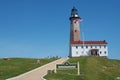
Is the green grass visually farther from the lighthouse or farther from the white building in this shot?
the lighthouse

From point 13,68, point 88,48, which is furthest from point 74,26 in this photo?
point 13,68

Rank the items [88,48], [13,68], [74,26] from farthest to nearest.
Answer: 1. [74,26]
2. [88,48]
3. [13,68]

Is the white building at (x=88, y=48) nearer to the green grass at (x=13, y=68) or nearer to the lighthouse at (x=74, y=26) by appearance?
the lighthouse at (x=74, y=26)

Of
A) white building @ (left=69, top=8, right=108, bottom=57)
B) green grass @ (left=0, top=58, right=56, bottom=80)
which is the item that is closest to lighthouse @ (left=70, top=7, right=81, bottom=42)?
white building @ (left=69, top=8, right=108, bottom=57)

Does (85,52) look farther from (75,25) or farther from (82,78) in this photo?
(82,78)

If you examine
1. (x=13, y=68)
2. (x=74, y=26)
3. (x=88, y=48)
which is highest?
(x=74, y=26)

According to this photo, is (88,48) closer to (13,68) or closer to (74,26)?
(74,26)

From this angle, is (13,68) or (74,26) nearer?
(13,68)

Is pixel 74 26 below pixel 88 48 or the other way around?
the other way around

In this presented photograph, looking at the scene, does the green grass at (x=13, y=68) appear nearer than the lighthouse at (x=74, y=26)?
Yes

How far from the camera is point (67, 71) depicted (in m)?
40.2

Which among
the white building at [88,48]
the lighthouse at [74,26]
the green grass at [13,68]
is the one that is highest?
the lighthouse at [74,26]

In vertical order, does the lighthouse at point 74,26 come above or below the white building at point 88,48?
above

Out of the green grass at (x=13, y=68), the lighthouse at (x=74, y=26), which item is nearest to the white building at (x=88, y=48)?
the lighthouse at (x=74, y=26)
